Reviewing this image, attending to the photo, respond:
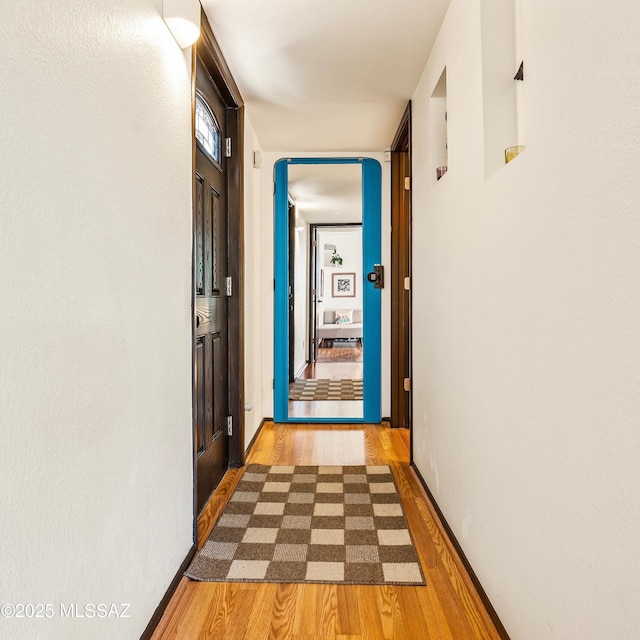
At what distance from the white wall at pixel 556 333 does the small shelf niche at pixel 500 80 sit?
0.15ft

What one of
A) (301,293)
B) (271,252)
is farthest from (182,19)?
(301,293)

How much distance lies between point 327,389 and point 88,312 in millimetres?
3433

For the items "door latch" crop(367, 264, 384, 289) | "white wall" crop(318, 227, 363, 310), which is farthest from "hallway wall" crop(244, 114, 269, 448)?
"door latch" crop(367, 264, 384, 289)

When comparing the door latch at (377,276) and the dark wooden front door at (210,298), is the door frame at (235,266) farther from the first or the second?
the door latch at (377,276)

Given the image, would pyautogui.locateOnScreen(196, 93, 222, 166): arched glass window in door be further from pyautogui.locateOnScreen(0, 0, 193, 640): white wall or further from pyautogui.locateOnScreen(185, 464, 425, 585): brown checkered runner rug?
pyautogui.locateOnScreen(185, 464, 425, 585): brown checkered runner rug

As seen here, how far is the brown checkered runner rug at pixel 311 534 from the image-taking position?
174 cm

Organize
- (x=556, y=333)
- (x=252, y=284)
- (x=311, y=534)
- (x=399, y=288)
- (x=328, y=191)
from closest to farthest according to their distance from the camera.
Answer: (x=556, y=333) → (x=311, y=534) → (x=252, y=284) → (x=399, y=288) → (x=328, y=191)

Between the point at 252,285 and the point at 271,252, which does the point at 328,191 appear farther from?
the point at 252,285

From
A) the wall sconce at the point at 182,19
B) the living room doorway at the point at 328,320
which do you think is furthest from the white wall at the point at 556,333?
the living room doorway at the point at 328,320

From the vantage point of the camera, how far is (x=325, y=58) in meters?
2.40

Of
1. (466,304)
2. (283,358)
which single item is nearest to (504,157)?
(466,304)

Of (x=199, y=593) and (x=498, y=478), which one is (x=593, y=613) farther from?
(x=199, y=593)

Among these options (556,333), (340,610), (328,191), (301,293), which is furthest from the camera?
(301,293)

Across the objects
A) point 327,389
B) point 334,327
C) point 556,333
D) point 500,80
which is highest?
point 500,80
